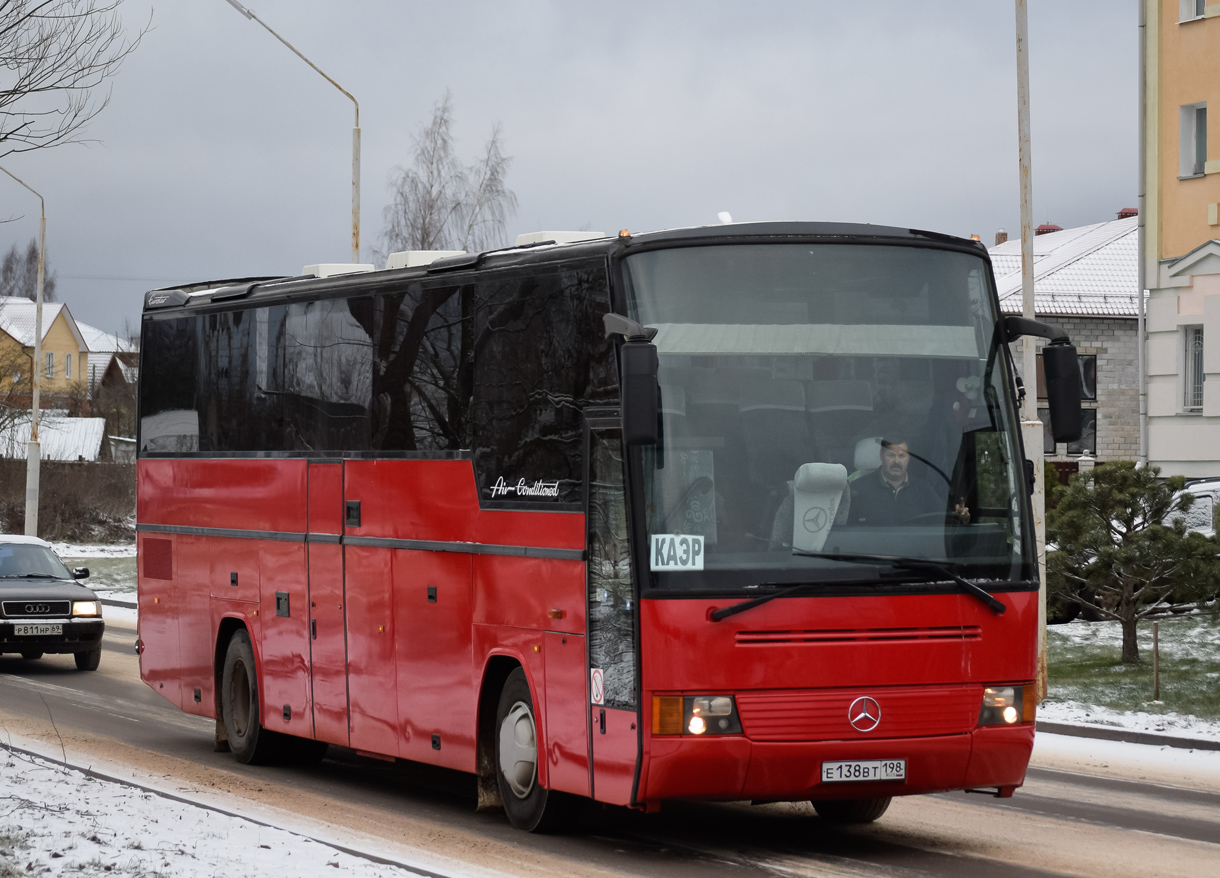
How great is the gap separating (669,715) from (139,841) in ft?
8.99

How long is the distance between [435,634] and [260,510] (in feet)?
10.1

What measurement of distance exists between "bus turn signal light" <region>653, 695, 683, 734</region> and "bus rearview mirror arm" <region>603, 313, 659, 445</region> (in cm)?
130

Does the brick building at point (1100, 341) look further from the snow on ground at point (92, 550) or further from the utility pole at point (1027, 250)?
the utility pole at point (1027, 250)

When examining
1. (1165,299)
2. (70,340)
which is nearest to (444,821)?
(1165,299)

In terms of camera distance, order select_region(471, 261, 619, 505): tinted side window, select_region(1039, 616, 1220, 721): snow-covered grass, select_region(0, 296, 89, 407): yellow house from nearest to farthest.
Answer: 1. select_region(471, 261, 619, 505): tinted side window
2. select_region(1039, 616, 1220, 721): snow-covered grass
3. select_region(0, 296, 89, 407): yellow house

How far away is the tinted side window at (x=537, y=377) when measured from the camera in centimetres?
988

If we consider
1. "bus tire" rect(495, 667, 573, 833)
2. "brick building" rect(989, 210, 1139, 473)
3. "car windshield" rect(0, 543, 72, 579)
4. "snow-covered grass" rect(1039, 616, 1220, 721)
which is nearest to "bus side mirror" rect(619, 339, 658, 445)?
"bus tire" rect(495, 667, 573, 833)

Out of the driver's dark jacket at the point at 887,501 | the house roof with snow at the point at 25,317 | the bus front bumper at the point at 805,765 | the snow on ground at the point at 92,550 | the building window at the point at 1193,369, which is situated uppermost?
the house roof with snow at the point at 25,317

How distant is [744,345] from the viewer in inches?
366

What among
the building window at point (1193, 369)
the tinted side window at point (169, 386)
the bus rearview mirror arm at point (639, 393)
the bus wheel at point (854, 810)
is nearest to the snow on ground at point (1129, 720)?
the bus wheel at point (854, 810)

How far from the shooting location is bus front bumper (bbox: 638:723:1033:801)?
8.90 metres

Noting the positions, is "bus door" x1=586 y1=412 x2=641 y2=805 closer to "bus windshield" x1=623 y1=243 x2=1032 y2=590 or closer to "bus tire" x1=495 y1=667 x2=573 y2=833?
"bus windshield" x1=623 y1=243 x2=1032 y2=590

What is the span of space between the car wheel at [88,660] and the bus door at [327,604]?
9676 mm

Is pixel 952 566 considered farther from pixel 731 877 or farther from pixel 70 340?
pixel 70 340
